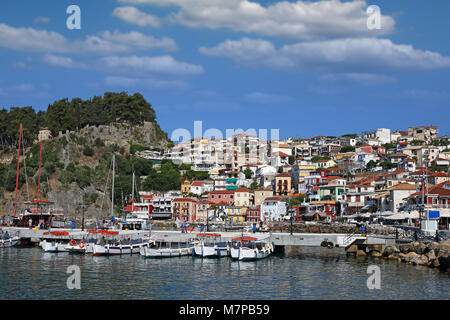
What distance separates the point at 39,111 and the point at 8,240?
349 feet

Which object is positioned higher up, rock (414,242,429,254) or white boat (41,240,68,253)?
rock (414,242,429,254)

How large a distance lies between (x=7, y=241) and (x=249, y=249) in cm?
2990

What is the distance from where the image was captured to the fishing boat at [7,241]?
58969 mm

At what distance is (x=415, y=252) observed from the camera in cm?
4644

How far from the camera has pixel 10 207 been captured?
115 meters

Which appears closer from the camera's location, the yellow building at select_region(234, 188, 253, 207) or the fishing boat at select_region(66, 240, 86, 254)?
the fishing boat at select_region(66, 240, 86, 254)

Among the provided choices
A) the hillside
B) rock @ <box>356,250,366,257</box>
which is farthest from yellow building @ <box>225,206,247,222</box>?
rock @ <box>356,250,366,257</box>

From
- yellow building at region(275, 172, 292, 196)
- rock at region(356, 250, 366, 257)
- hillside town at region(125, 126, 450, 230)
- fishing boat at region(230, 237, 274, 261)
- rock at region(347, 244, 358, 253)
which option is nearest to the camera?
fishing boat at region(230, 237, 274, 261)

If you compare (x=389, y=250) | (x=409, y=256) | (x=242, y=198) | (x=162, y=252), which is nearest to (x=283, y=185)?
(x=242, y=198)

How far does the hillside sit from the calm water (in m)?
Answer: 58.8

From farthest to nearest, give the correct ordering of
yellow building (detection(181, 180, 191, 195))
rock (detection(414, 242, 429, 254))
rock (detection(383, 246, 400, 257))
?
yellow building (detection(181, 180, 191, 195))
rock (detection(383, 246, 400, 257))
rock (detection(414, 242, 429, 254))

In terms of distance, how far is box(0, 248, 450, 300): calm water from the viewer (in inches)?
1235

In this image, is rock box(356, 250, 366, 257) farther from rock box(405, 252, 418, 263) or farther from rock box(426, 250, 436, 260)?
rock box(426, 250, 436, 260)
